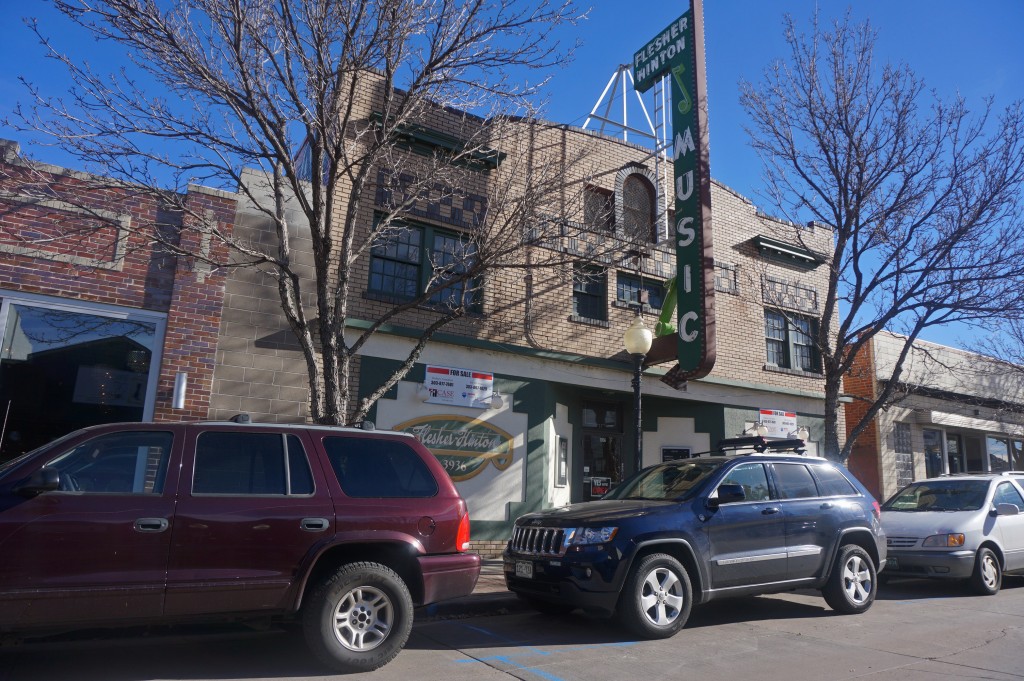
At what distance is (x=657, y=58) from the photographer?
14.6m

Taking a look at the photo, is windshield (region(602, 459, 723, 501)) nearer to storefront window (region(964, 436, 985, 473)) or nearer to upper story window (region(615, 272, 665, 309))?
upper story window (region(615, 272, 665, 309))

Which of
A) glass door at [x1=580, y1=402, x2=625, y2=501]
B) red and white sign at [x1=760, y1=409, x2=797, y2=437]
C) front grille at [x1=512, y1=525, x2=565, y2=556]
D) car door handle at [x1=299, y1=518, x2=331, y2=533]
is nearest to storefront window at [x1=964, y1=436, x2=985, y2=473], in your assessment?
red and white sign at [x1=760, y1=409, x2=797, y2=437]

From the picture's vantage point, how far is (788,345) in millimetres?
16531

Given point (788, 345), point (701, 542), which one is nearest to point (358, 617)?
point (701, 542)

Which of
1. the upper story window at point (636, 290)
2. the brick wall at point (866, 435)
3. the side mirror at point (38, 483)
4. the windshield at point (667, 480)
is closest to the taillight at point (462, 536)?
the windshield at point (667, 480)

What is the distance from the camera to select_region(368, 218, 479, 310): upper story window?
11852 mm

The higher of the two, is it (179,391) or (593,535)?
(179,391)

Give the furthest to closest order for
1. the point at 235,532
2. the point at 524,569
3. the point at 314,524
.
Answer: the point at 524,569 < the point at 314,524 < the point at 235,532

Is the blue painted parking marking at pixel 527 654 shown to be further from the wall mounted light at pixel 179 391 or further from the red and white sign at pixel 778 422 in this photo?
the red and white sign at pixel 778 422

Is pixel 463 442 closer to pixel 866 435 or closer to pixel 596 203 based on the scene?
pixel 596 203

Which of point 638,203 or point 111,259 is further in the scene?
point 638,203

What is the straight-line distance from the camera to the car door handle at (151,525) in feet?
15.9

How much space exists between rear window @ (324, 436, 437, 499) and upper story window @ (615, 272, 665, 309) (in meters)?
8.83

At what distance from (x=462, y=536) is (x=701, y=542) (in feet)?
7.82
